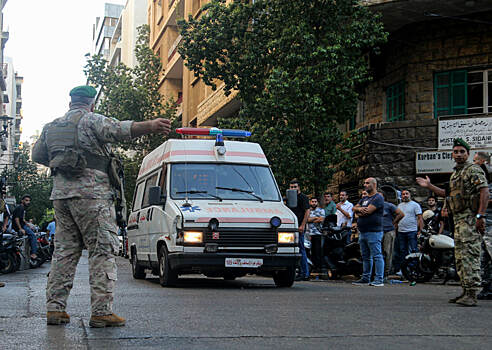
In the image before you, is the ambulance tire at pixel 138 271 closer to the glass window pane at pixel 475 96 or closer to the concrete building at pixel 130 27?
the glass window pane at pixel 475 96

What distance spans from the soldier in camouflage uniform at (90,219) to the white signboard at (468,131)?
1416 centimetres

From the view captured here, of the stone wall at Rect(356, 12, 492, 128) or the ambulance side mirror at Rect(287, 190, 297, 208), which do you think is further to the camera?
the stone wall at Rect(356, 12, 492, 128)

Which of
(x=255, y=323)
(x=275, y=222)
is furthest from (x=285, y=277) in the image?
(x=255, y=323)

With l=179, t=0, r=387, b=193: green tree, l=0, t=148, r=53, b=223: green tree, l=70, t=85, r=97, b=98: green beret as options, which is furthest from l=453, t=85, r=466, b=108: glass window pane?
l=0, t=148, r=53, b=223: green tree

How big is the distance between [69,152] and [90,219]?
57 cm

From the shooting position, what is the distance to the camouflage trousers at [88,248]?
6.12m

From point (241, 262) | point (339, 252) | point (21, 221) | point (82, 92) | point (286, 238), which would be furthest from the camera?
point (21, 221)

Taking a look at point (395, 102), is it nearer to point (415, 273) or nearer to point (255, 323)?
point (415, 273)

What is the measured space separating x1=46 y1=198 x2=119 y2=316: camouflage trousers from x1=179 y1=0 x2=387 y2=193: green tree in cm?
1176

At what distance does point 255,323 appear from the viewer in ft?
21.3

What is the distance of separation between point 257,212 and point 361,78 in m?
8.28

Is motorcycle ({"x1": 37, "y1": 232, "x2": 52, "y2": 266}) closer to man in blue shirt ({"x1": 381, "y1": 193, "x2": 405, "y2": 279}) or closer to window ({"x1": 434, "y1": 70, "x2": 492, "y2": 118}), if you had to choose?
man in blue shirt ({"x1": 381, "y1": 193, "x2": 405, "y2": 279})

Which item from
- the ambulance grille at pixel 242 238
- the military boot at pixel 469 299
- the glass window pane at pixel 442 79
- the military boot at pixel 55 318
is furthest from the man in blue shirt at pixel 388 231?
the military boot at pixel 55 318

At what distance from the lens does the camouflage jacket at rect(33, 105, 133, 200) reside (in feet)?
20.6
